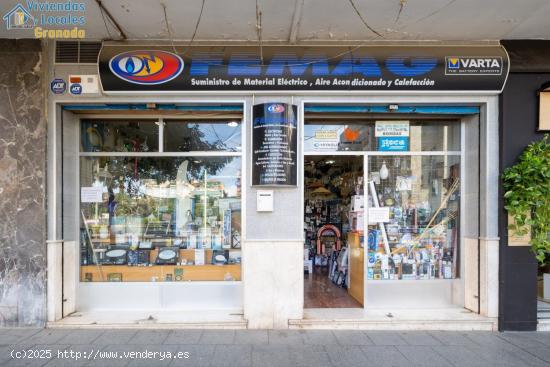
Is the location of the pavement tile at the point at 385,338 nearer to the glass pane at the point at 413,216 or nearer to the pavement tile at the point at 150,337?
the glass pane at the point at 413,216

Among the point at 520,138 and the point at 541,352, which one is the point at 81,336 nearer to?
the point at 541,352

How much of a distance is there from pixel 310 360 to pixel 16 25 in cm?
557

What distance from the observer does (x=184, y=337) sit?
4.36 meters

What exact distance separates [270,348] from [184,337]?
116cm

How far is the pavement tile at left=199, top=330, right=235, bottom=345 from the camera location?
425cm

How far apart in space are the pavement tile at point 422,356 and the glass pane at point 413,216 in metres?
1.38

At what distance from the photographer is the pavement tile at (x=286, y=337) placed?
424 cm

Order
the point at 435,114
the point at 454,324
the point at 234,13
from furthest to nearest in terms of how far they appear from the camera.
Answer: the point at 435,114 → the point at 454,324 → the point at 234,13

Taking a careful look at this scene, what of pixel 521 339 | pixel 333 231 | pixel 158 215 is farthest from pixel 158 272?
pixel 521 339

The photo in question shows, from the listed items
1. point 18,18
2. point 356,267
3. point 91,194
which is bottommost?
A: point 356,267

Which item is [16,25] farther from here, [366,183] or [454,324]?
[454,324]

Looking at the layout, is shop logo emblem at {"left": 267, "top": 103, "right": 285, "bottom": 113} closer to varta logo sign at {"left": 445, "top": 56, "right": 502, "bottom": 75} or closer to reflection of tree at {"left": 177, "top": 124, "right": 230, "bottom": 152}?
reflection of tree at {"left": 177, "top": 124, "right": 230, "bottom": 152}

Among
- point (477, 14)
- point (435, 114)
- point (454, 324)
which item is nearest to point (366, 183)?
point (435, 114)

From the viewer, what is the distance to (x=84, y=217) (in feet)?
17.6
